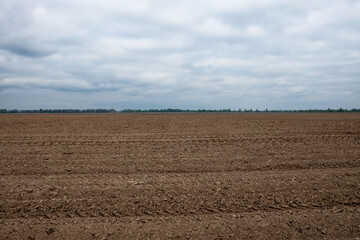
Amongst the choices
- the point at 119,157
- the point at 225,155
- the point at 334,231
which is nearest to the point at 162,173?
the point at 119,157

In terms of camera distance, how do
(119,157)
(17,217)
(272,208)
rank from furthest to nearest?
(119,157) → (272,208) → (17,217)

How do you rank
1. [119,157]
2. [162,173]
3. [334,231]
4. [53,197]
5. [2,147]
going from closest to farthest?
[334,231], [53,197], [162,173], [119,157], [2,147]

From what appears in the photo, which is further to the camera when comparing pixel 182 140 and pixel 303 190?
pixel 182 140

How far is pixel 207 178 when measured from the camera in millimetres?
7047

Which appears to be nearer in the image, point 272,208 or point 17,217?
point 17,217

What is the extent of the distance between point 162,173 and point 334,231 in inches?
177

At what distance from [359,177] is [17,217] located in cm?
850

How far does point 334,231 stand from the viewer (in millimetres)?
4469

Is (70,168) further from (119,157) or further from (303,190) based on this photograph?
(303,190)

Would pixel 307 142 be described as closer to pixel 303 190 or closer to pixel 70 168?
pixel 303 190

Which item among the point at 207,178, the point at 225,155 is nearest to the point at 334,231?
the point at 207,178

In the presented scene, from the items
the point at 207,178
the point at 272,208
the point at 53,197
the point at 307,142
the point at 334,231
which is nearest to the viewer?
the point at 334,231

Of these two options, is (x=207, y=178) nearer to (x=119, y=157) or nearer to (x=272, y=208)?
(x=272, y=208)

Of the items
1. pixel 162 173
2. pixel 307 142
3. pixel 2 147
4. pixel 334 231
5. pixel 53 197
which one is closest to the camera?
pixel 334 231
